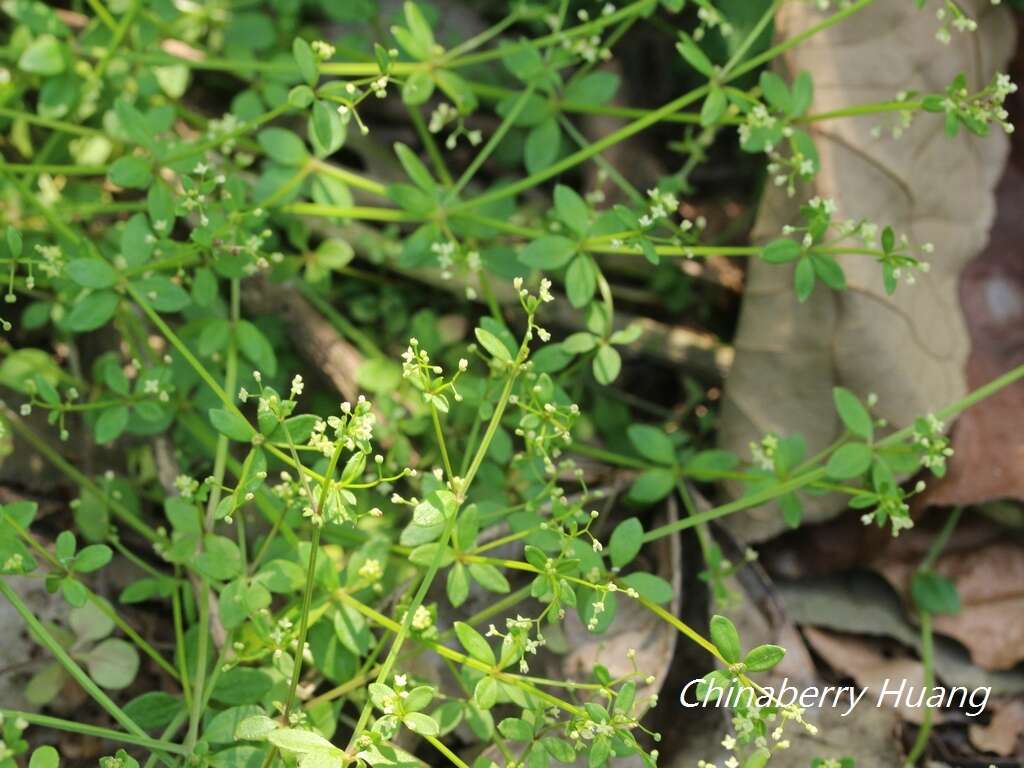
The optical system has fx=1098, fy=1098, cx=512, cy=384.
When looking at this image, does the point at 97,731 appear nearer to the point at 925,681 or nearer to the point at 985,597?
the point at 925,681

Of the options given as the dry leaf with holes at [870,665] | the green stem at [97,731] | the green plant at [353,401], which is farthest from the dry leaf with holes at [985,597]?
the green stem at [97,731]

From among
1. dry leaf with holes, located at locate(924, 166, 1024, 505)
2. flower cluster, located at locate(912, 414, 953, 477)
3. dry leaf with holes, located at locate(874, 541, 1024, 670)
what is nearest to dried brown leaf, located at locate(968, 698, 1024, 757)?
dry leaf with holes, located at locate(874, 541, 1024, 670)

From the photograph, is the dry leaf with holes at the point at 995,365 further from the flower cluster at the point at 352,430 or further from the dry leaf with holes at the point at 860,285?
the flower cluster at the point at 352,430

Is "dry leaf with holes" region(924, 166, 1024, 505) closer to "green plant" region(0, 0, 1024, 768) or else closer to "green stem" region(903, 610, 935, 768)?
"green plant" region(0, 0, 1024, 768)

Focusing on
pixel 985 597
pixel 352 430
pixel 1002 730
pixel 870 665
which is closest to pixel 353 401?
pixel 352 430

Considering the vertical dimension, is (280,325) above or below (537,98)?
below

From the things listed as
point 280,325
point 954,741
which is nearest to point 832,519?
point 954,741

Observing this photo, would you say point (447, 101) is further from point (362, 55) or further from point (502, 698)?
point (502, 698)
